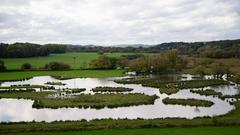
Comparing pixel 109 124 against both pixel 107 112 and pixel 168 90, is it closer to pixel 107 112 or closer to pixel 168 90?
pixel 107 112

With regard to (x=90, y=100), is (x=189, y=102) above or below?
below

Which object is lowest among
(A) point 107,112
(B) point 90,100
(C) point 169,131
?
(A) point 107,112

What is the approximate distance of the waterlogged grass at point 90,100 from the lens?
164ft

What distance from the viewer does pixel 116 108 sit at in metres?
48.2

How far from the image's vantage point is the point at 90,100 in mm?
53719

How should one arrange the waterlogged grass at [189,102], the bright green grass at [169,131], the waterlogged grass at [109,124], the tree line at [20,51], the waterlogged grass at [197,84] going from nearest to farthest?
the bright green grass at [169,131], the waterlogged grass at [109,124], the waterlogged grass at [189,102], the waterlogged grass at [197,84], the tree line at [20,51]

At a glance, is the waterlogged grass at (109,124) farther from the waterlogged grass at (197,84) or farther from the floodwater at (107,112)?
the waterlogged grass at (197,84)

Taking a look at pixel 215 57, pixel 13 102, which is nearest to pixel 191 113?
pixel 13 102

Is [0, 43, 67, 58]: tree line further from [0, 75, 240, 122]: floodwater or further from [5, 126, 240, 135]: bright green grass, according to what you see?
[5, 126, 240, 135]: bright green grass

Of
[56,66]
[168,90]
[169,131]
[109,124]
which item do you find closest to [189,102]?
[168,90]

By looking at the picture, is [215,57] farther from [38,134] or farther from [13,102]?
[38,134]

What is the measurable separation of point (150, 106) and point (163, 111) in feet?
14.4

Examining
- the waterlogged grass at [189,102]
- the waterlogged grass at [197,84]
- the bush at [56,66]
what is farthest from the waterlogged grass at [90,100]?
the bush at [56,66]

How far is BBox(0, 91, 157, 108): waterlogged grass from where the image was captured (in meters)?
50.0
